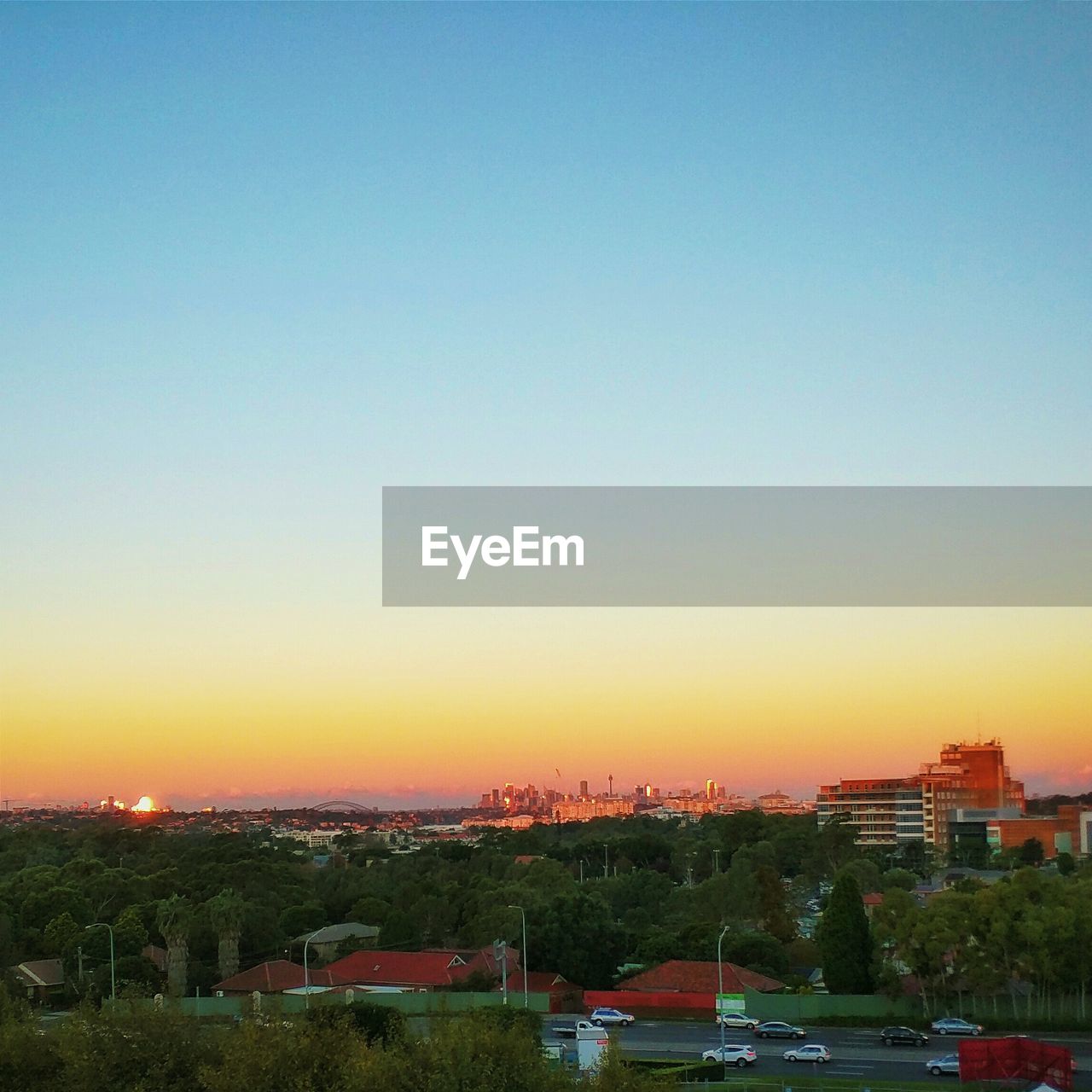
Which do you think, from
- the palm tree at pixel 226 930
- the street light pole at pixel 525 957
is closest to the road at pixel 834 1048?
the street light pole at pixel 525 957

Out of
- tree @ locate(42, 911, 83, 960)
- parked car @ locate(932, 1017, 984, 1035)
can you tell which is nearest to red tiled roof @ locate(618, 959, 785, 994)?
parked car @ locate(932, 1017, 984, 1035)

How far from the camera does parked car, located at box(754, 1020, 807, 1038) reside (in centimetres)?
4369

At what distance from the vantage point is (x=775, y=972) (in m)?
53.8

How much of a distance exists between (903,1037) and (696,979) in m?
10.1

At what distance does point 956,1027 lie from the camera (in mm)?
43844

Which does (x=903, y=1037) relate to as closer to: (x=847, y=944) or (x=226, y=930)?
(x=847, y=944)

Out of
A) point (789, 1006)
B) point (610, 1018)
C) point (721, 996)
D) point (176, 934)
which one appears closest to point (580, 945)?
point (610, 1018)

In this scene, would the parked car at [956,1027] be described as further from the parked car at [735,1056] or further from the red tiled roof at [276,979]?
the red tiled roof at [276,979]

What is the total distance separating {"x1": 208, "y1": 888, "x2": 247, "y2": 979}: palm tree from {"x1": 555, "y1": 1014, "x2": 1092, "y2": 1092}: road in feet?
58.7

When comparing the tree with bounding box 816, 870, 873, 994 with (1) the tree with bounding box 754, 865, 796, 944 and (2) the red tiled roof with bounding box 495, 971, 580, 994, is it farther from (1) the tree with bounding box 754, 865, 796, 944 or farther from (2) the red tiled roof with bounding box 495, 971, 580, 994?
(1) the tree with bounding box 754, 865, 796, 944

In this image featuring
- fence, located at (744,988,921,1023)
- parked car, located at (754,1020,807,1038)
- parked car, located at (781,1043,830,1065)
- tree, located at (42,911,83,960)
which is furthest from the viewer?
tree, located at (42,911,83,960)

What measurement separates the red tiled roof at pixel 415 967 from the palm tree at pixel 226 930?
4.97m

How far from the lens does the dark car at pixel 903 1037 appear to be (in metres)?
42.5

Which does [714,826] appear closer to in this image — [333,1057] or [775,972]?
[775,972]
